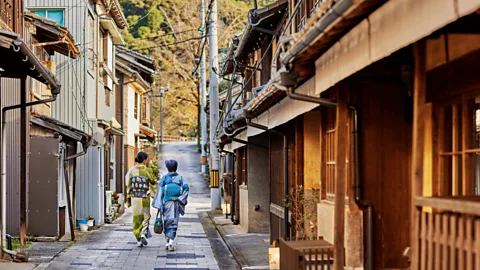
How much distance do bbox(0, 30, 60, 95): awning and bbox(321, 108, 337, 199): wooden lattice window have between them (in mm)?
4311

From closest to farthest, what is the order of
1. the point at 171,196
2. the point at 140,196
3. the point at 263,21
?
the point at 171,196, the point at 140,196, the point at 263,21

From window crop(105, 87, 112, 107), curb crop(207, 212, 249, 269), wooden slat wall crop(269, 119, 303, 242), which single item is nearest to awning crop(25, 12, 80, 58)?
wooden slat wall crop(269, 119, 303, 242)

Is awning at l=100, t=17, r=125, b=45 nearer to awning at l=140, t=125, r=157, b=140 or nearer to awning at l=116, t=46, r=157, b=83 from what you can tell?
awning at l=116, t=46, r=157, b=83

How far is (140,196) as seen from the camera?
1836cm

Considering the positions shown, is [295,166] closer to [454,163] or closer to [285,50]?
[285,50]

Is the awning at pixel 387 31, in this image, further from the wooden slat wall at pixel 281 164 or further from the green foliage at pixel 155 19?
the green foliage at pixel 155 19

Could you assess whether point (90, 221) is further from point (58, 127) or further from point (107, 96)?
point (107, 96)

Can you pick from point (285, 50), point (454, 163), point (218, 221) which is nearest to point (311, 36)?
point (285, 50)

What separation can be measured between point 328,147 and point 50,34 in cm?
1076

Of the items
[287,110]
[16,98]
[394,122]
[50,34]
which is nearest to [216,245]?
[16,98]

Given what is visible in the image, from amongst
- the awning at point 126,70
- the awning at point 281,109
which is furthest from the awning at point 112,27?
the awning at point 281,109

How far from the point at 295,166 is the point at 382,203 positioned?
4915 mm

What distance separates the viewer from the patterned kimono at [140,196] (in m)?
18.3

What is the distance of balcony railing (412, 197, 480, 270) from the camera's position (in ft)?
17.7
